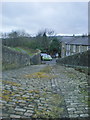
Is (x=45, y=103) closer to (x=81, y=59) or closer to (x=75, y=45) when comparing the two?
(x=81, y=59)

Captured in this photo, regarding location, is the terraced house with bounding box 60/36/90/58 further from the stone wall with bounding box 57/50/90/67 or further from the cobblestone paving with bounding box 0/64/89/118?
the cobblestone paving with bounding box 0/64/89/118

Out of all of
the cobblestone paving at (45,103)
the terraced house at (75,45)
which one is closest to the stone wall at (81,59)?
the cobblestone paving at (45,103)

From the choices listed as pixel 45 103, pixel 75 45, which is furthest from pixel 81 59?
pixel 75 45

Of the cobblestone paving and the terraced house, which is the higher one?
the terraced house

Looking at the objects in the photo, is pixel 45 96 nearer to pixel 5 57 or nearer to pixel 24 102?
pixel 24 102

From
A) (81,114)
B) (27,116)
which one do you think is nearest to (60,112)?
(81,114)

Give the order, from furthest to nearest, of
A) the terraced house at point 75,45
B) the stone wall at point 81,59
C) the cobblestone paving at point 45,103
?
the terraced house at point 75,45 → the stone wall at point 81,59 → the cobblestone paving at point 45,103

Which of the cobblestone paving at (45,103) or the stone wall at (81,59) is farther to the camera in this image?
the stone wall at (81,59)

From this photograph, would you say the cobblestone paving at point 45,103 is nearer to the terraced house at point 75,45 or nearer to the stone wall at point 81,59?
the stone wall at point 81,59

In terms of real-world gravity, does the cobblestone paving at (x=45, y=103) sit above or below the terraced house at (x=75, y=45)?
below

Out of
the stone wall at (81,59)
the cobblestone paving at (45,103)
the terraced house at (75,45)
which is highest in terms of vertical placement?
the terraced house at (75,45)

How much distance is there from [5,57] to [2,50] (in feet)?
1.23

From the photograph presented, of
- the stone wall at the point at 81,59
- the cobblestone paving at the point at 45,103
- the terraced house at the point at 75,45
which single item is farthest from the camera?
the terraced house at the point at 75,45

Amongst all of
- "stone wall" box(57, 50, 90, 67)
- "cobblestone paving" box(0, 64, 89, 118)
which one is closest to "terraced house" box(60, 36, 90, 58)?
"stone wall" box(57, 50, 90, 67)
